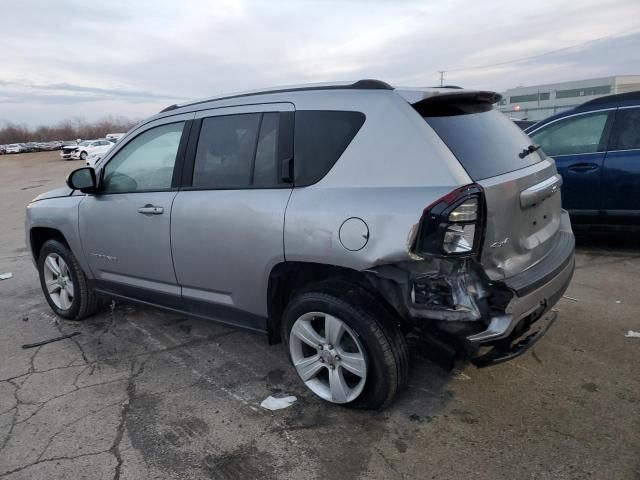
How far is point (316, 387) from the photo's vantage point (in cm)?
297

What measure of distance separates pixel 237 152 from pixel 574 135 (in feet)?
14.3

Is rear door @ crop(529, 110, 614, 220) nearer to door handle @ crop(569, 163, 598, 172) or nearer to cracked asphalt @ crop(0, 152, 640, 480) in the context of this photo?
door handle @ crop(569, 163, 598, 172)

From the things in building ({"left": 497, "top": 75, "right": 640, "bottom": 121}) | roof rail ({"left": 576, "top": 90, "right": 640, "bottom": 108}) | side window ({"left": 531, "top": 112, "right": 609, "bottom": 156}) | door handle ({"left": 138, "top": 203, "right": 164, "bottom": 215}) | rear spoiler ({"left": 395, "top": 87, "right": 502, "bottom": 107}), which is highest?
building ({"left": 497, "top": 75, "right": 640, "bottom": 121})

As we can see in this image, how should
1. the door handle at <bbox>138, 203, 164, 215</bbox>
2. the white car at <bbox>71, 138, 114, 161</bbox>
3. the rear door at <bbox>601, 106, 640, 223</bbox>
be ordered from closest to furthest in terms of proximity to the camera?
the door handle at <bbox>138, 203, 164, 215</bbox>
the rear door at <bbox>601, 106, 640, 223</bbox>
the white car at <bbox>71, 138, 114, 161</bbox>

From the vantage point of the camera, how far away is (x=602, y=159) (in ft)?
17.7

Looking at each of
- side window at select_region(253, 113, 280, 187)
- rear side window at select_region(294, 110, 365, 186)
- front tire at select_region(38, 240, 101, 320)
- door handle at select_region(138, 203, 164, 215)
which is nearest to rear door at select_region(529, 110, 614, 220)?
rear side window at select_region(294, 110, 365, 186)

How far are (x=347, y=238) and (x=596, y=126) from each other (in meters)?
4.41

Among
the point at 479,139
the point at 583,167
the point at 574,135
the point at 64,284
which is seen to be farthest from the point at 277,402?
the point at 574,135

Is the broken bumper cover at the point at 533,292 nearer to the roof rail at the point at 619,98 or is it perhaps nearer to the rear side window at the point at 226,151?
the rear side window at the point at 226,151

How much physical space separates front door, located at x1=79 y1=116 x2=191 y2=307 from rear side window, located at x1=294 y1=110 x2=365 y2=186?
1082mm

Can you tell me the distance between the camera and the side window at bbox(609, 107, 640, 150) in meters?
5.26

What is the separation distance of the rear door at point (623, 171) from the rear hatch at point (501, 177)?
272 centimetres

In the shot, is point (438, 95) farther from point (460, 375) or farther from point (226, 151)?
point (460, 375)

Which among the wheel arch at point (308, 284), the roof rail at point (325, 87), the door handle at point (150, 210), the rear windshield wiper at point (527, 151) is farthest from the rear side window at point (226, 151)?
the rear windshield wiper at point (527, 151)
